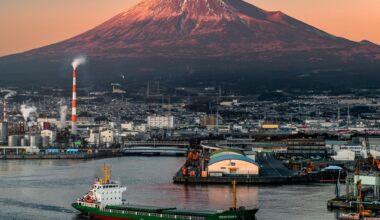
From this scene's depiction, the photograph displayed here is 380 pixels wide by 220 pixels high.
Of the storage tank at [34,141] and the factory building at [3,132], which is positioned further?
the factory building at [3,132]

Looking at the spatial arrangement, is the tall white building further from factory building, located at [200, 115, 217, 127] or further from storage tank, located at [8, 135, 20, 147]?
storage tank, located at [8, 135, 20, 147]

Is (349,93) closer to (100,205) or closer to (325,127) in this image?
(325,127)

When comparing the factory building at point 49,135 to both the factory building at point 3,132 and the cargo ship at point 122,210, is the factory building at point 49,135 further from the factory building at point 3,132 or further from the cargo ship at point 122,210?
the cargo ship at point 122,210

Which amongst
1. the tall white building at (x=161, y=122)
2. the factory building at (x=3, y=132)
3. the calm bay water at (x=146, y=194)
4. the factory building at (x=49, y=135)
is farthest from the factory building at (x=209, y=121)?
the calm bay water at (x=146, y=194)

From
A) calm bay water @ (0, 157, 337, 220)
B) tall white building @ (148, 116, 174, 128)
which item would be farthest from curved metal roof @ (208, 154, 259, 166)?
tall white building @ (148, 116, 174, 128)

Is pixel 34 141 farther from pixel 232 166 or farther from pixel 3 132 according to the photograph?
pixel 232 166

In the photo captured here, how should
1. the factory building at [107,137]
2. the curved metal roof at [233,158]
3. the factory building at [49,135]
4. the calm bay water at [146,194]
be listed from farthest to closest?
the factory building at [107,137], the factory building at [49,135], the curved metal roof at [233,158], the calm bay water at [146,194]
